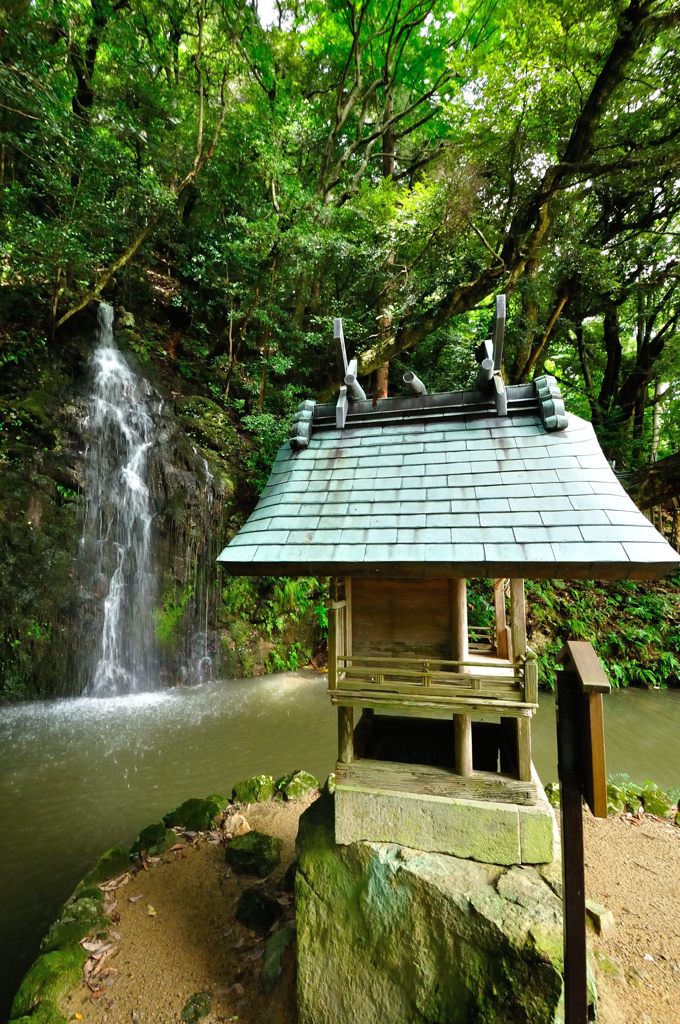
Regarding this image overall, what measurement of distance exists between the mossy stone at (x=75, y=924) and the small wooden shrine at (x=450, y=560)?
274 centimetres

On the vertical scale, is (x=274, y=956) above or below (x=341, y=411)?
below

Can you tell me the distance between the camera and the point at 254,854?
5023 millimetres

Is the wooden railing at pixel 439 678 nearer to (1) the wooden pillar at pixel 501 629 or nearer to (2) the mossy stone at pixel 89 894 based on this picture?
(1) the wooden pillar at pixel 501 629

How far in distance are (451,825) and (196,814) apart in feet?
12.9

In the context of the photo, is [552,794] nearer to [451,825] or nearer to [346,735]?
[451,825]

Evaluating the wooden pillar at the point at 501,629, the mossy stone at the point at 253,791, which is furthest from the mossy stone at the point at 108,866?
the wooden pillar at the point at 501,629

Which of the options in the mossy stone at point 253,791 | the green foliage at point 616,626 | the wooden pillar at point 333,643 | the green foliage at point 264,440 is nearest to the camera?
the wooden pillar at point 333,643

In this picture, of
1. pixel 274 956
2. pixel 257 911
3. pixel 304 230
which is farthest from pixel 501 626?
pixel 304 230

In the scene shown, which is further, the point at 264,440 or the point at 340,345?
the point at 264,440

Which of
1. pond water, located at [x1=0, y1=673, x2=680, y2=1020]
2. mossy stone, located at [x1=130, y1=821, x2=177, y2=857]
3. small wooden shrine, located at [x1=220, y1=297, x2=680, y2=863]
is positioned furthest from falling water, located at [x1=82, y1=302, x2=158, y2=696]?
small wooden shrine, located at [x1=220, y1=297, x2=680, y2=863]

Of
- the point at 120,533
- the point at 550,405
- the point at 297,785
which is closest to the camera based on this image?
the point at 550,405

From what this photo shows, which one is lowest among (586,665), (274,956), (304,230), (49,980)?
(274,956)

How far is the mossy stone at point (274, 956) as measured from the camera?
3758mm

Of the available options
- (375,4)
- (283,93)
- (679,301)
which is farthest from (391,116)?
(679,301)
